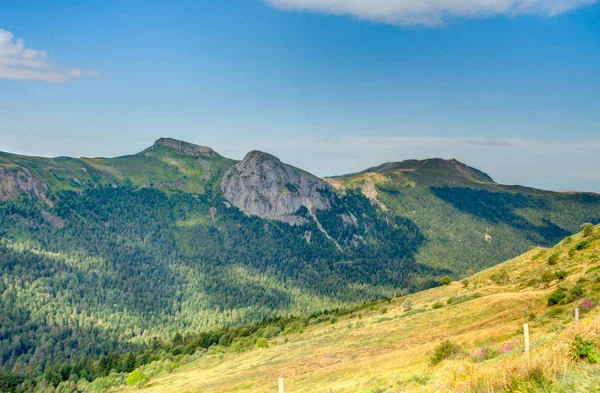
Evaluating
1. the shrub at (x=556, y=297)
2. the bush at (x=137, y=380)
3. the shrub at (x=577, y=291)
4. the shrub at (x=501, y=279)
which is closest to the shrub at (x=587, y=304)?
the shrub at (x=577, y=291)

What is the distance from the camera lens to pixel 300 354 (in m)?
60.1

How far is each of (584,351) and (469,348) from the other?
20.4m

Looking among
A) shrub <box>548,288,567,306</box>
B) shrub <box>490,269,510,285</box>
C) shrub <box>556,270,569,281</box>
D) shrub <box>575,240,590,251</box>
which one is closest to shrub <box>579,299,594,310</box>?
shrub <box>548,288,567,306</box>

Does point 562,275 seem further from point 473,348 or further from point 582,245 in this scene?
point 473,348

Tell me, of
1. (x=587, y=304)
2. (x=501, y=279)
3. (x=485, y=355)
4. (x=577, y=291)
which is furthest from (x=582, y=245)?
(x=485, y=355)

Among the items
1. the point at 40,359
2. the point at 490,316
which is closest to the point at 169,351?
the point at 40,359

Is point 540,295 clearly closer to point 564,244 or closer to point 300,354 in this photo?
point 300,354

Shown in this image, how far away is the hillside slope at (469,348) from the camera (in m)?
14.0

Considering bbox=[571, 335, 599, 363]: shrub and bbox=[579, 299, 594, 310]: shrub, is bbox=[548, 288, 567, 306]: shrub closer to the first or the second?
bbox=[579, 299, 594, 310]: shrub

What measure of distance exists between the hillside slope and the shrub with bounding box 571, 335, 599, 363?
0.82ft

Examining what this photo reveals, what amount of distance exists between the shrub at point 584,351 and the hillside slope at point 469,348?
0.82 ft

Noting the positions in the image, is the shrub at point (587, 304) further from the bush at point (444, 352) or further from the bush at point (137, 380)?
the bush at point (137, 380)

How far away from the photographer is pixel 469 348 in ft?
111

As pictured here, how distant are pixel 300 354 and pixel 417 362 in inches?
1139
